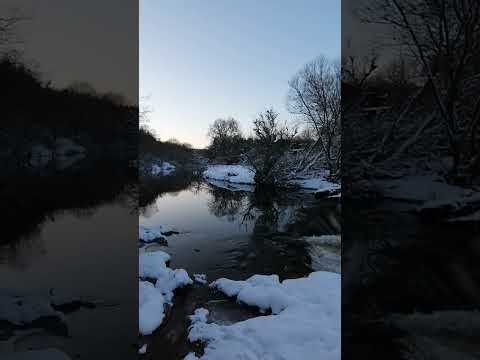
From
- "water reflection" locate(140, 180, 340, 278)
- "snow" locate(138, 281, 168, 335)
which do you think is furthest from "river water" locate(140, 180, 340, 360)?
"snow" locate(138, 281, 168, 335)

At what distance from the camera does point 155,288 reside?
5.04m

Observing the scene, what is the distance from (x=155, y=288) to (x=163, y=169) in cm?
2684

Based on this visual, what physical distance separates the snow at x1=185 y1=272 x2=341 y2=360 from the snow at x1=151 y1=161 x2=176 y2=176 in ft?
74.1

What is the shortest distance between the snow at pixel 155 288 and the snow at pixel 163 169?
2075 cm

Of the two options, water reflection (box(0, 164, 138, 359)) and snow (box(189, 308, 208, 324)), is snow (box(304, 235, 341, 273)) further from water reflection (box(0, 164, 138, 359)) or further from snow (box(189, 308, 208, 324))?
water reflection (box(0, 164, 138, 359))

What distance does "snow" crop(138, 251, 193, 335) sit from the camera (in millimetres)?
4121

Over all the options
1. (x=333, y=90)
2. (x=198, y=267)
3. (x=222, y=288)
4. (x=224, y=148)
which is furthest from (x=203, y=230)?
(x=224, y=148)

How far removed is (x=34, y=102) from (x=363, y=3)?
221cm

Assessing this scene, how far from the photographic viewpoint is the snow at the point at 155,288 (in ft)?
13.5

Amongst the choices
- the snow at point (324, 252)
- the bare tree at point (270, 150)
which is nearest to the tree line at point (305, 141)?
the bare tree at point (270, 150)

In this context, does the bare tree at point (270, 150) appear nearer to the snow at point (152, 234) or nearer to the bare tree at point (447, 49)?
the snow at point (152, 234)

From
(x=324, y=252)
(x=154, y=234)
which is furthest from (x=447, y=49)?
(x=154, y=234)

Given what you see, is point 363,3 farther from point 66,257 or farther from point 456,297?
point 66,257

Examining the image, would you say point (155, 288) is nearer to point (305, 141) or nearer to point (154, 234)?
point (154, 234)
